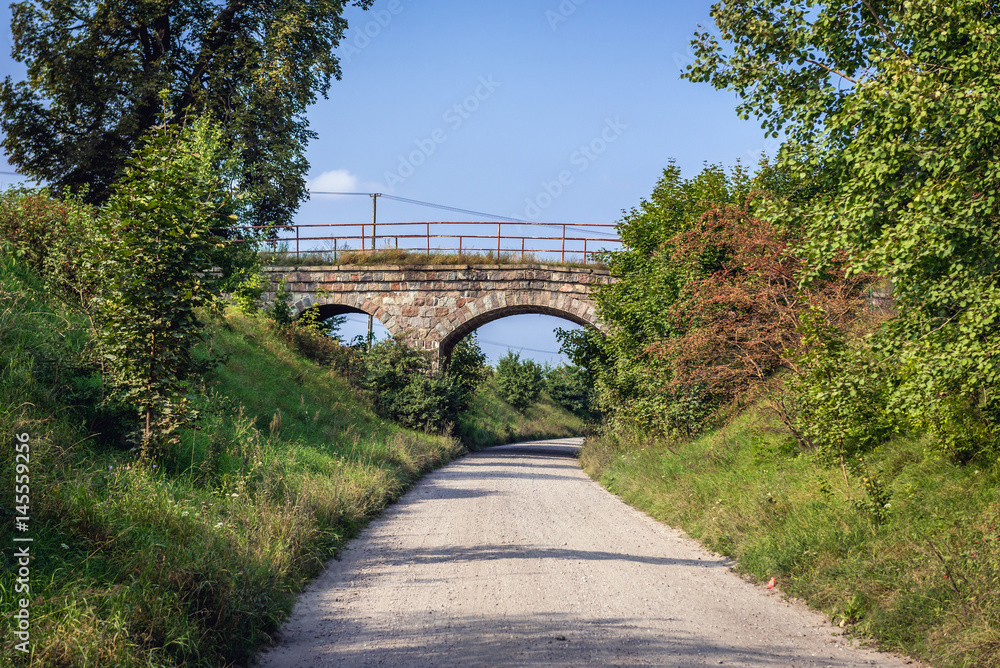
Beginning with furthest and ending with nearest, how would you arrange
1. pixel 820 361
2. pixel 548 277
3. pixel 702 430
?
pixel 548 277 → pixel 702 430 → pixel 820 361

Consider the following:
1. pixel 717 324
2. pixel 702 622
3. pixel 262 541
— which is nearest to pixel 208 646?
pixel 262 541

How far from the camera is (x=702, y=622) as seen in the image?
4859mm

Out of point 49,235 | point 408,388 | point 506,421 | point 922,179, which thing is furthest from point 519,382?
point 922,179

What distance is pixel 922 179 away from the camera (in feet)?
18.1

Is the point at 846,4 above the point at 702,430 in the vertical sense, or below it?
above

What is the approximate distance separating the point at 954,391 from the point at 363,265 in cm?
2090

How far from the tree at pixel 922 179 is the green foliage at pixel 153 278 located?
20.0 ft

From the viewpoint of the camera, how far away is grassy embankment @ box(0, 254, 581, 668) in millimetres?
3627

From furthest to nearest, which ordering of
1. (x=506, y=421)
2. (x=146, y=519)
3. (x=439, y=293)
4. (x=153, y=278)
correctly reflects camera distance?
(x=506, y=421) < (x=439, y=293) < (x=153, y=278) < (x=146, y=519)

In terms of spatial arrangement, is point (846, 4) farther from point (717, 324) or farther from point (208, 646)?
point (208, 646)

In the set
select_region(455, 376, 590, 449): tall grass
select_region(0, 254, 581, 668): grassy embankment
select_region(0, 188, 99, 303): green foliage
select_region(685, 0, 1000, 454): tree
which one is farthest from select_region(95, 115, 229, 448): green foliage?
select_region(455, 376, 590, 449): tall grass

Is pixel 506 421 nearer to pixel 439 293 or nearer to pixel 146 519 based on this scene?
pixel 439 293

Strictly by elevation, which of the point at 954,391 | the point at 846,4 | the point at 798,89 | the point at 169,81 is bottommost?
the point at 954,391

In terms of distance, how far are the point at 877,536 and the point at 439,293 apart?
755 inches
